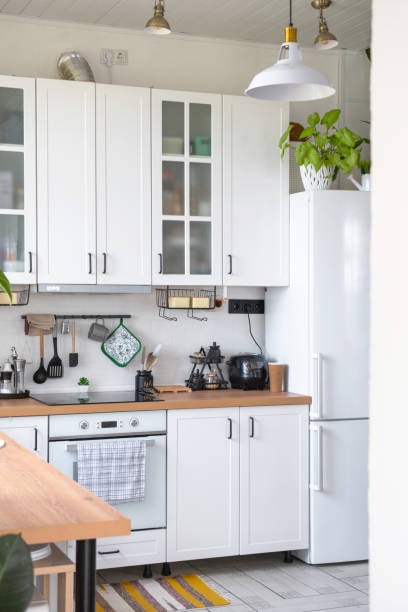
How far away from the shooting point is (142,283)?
4.44m

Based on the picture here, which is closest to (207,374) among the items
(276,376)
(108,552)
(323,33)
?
(276,376)

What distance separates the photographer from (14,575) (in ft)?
3.91

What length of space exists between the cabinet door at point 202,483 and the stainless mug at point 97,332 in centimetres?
70

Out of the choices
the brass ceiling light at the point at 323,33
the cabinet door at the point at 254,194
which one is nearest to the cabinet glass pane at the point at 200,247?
the cabinet door at the point at 254,194

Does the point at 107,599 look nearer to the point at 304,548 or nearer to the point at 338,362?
the point at 304,548

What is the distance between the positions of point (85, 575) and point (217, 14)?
3394mm

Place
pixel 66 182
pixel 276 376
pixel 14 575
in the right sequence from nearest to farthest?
pixel 14 575 → pixel 66 182 → pixel 276 376

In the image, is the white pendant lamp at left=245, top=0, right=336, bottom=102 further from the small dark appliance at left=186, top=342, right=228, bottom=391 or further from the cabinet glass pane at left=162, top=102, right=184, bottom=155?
the small dark appliance at left=186, top=342, right=228, bottom=391

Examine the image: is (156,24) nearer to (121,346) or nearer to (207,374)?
(121,346)

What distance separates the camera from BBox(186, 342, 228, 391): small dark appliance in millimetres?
4777

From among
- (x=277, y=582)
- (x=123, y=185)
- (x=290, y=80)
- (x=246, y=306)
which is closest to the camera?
(x=290, y=80)

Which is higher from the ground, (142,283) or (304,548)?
(142,283)

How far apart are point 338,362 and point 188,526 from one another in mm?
1189

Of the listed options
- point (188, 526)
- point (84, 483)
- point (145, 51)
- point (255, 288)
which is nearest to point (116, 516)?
point (84, 483)
